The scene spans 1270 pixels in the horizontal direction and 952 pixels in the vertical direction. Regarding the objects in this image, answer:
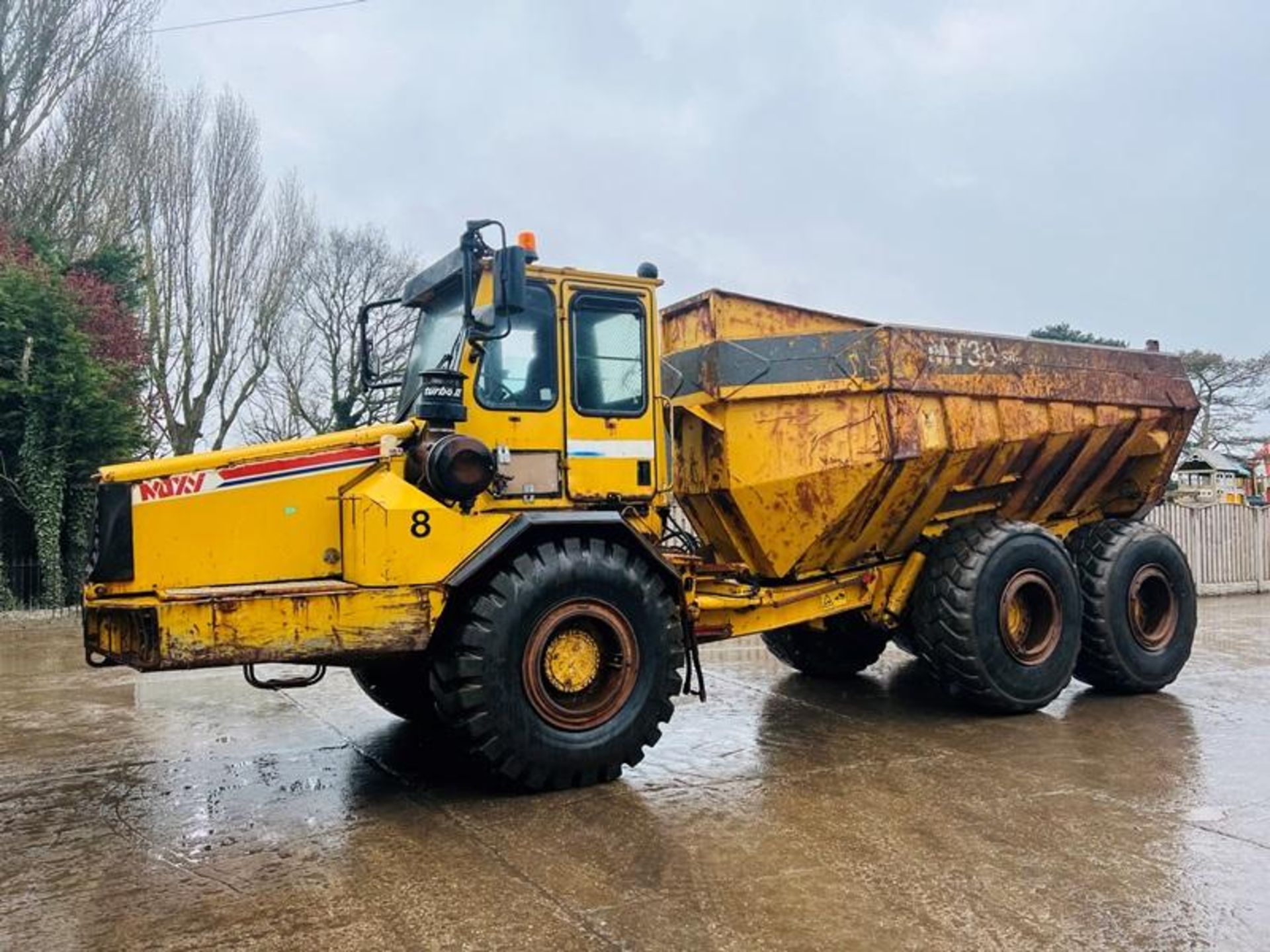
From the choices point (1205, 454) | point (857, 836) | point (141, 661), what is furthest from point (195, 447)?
point (1205, 454)

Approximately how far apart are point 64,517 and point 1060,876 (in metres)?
15.7

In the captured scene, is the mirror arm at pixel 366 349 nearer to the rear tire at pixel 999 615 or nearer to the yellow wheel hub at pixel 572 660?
the yellow wheel hub at pixel 572 660

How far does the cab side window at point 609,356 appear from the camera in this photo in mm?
5562

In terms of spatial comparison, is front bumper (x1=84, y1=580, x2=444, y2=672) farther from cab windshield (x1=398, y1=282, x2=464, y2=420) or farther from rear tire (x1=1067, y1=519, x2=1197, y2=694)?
rear tire (x1=1067, y1=519, x2=1197, y2=694)

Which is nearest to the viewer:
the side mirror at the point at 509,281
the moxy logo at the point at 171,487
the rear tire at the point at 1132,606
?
the moxy logo at the point at 171,487

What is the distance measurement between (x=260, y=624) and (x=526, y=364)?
6.36ft

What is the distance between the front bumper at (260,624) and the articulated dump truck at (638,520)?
0.01 metres

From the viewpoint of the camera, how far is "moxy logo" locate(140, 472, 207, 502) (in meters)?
4.65

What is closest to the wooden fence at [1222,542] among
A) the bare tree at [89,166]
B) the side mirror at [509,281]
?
the side mirror at [509,281]

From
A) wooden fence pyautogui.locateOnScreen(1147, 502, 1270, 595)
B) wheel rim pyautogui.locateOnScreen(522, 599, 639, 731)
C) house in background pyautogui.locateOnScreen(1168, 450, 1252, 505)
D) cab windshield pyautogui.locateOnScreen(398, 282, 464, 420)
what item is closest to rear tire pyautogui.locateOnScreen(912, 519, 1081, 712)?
wheel rim pyautogui.locateOnScreen(522, 599, 639, 731)

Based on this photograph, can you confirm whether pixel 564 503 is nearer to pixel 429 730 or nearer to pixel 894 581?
pixel 429 730

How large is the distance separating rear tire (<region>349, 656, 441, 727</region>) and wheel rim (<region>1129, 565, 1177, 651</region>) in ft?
17.0

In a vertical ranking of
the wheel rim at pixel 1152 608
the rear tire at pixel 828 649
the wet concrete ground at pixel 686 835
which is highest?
the wheel rim at pixel 1152 608

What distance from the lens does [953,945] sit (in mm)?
3246
